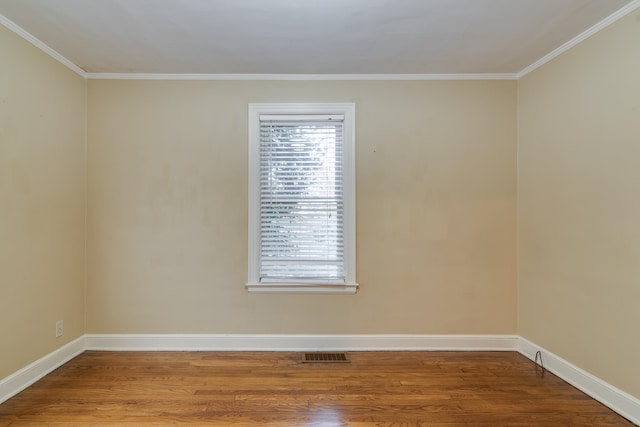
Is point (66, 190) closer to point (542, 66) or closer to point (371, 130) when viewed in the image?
point (371, 130)

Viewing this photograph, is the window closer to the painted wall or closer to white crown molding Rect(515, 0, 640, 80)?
the painted wall

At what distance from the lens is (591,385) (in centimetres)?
223

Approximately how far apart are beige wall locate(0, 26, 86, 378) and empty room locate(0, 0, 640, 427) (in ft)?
0.05

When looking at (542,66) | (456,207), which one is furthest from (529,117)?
(456,207)

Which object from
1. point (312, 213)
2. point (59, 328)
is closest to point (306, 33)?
point (312, 213)

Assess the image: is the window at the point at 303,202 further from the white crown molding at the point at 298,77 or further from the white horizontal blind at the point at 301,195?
the white crown molding at the point at 298,77

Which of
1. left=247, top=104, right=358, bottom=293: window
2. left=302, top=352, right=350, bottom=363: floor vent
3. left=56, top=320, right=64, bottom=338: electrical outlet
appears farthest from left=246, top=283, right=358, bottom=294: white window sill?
left=56, top=320, right=64, bottom=338: electrical outlet

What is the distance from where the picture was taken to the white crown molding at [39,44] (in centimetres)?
213

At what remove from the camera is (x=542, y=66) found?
267 cm

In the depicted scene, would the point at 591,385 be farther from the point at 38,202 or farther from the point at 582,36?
the point at 38,202

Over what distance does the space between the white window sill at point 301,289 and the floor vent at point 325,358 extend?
540 mm

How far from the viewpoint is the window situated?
294 cm

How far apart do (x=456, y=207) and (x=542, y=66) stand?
4.46 feet

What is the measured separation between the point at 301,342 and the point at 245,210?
132 cm
